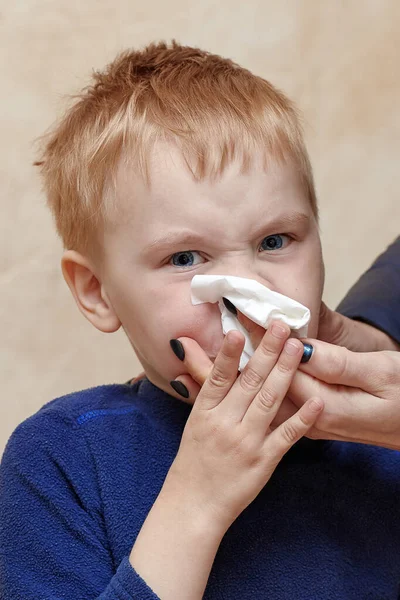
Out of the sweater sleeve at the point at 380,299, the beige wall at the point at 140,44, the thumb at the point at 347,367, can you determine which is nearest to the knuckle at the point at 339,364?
the thumb at the point at 347,367

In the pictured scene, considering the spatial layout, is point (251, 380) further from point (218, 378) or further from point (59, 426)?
point (59, 426)

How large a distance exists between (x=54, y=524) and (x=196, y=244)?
1.08 ft

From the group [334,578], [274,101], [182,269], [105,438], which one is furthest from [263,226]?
[334,578]

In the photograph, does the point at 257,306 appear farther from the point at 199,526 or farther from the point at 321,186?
the point at 321,186

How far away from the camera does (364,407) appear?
2.67ft

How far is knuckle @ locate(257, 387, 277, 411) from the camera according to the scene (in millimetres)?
771

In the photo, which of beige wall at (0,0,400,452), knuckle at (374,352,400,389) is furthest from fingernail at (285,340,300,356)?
beige wall at (0,0,400,452)

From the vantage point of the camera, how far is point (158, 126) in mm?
860

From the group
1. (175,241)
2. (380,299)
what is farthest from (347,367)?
(380,299)

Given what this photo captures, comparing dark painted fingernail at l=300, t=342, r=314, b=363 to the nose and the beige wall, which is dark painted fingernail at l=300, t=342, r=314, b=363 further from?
the beige wall

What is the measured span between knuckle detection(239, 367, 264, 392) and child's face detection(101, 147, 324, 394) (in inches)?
2.1

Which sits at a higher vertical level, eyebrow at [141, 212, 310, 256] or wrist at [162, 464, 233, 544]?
eyebrow at [141, 212, 310, 256]

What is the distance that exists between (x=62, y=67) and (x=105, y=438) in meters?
0.74

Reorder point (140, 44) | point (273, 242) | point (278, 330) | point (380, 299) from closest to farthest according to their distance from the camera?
point (278, 330) → point (273, 242) → point (380, 299) → point (140, 44)
